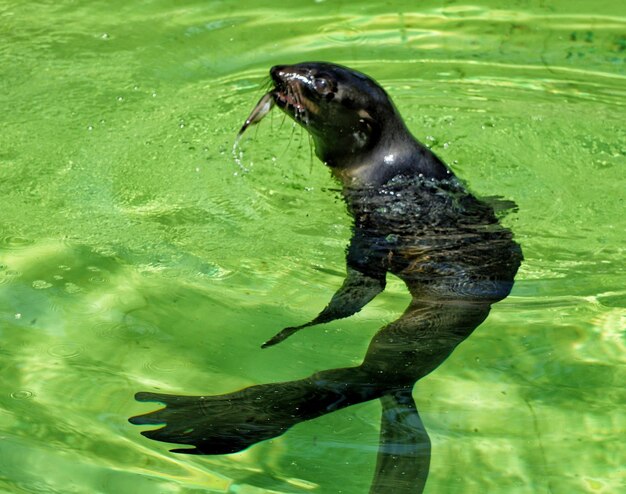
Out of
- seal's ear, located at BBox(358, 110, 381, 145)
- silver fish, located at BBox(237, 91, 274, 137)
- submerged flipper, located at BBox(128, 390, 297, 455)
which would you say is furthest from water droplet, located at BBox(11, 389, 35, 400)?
seal's ear, located at BBox(358, 110, 381, 145)

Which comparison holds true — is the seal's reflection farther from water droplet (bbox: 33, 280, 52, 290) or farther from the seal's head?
water droplet (bbox: 33, 280, 52, 290)

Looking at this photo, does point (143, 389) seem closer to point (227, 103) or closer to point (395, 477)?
point (395, 477)

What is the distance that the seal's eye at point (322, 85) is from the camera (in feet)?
16.1

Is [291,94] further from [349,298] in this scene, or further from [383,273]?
[349,298]

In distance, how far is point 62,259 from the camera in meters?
4.93

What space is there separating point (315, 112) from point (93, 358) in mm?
1577

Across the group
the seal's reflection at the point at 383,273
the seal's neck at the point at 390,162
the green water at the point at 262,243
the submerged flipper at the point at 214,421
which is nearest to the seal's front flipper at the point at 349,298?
the seal's reflection at the point at 383,273

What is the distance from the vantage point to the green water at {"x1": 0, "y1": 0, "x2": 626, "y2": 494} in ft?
12.9

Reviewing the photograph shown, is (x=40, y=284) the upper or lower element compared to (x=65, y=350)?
upper

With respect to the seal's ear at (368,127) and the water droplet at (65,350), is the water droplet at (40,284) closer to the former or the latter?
the water droplet at (65,350)

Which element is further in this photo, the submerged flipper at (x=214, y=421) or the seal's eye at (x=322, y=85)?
the seal's eye at (x=322, y=85)

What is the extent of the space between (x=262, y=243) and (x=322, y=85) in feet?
2.63

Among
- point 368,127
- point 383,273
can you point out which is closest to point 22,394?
point 383,273

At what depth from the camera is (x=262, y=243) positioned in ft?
16.6
